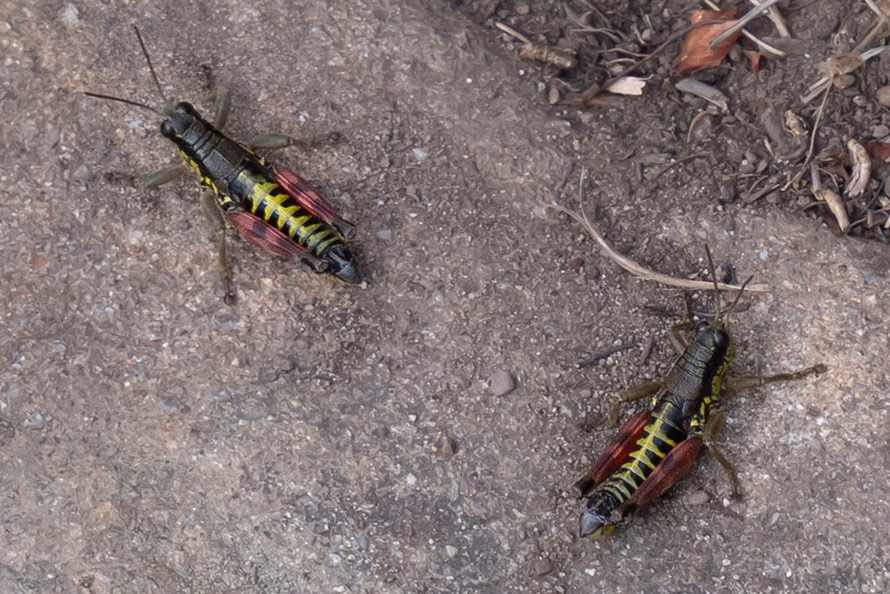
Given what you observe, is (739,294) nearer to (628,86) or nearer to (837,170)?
(837,170)

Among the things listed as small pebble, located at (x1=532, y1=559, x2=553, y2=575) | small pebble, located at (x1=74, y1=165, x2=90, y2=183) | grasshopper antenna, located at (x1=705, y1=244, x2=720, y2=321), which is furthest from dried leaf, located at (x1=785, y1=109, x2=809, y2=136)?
small pebble, located at (x1=74, y1=165, x2=90, y2=183)

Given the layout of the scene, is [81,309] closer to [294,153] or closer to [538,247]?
[294,153]

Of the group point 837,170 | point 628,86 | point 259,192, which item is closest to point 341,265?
point 259,192

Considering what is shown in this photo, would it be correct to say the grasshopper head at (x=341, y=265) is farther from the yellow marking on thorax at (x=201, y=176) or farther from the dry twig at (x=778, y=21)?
the dry twig at (x=778, y=21)

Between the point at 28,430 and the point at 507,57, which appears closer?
the point at 28,430

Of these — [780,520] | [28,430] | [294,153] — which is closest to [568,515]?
[780,520]
